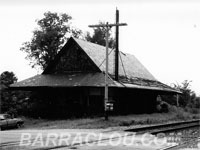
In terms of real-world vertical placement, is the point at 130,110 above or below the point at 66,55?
below

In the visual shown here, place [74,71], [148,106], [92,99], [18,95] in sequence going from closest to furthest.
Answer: [92,99] < [74,71] < [148,106] < [18,95]

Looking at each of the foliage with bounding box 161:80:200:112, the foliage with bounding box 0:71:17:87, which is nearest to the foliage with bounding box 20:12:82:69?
the foliage with bounding box 0:71:17:87

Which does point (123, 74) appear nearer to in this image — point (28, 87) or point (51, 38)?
point (28, 87)

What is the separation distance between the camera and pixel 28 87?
122 feet

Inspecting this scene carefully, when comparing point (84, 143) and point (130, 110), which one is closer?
point (84, 143)

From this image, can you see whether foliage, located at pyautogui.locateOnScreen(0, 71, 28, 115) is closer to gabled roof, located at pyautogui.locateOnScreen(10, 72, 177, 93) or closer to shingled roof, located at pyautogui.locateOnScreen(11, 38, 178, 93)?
gabled roof, located at pyautogui.locateOnScreen(10, 72, 177, 93)

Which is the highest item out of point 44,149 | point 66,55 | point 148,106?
point 66,55

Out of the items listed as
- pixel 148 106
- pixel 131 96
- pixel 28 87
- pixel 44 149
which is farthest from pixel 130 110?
pixel 44 149

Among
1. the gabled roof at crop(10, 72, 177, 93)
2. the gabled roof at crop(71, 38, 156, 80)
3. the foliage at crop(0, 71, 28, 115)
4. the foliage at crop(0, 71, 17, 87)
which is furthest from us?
the foliage at crop(0, 71, 17, 87)

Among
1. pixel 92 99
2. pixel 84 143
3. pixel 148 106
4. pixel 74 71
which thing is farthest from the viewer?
pixel 148 106

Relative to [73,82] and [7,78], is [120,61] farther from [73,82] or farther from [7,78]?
[7,78]

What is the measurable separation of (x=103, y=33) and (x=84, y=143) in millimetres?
50676

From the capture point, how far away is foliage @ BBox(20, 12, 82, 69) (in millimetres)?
54938

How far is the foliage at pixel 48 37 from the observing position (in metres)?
54.9
